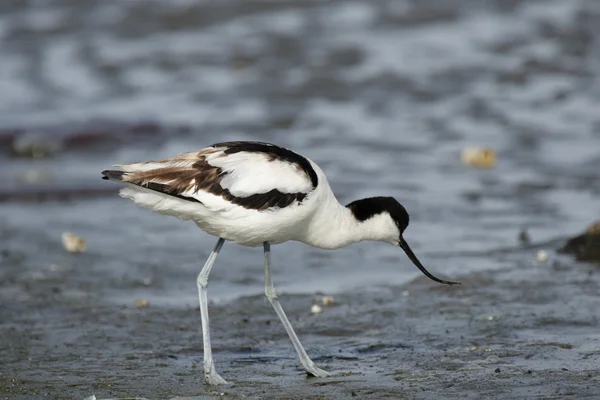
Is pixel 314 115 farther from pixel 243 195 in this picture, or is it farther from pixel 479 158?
pixel 243 195

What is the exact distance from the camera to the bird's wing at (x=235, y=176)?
211 inches

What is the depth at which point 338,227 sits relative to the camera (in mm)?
5781

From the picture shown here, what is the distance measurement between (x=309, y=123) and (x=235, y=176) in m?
7.22

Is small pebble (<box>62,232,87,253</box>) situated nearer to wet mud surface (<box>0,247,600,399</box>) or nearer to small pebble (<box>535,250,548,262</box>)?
wet mud surface (<box>0,247,600,399</box>)

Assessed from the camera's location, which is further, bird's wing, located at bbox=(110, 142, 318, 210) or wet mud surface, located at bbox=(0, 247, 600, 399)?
bird's wing, located at bbox=(110, 142, 318, 210)

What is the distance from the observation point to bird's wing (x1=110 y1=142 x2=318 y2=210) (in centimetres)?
536

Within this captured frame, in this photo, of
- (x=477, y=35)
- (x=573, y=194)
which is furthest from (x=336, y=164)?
(x=477, y=35)

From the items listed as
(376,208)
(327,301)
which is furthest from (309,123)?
(376,208)

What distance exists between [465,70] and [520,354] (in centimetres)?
922

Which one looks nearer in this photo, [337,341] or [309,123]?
[337,341]

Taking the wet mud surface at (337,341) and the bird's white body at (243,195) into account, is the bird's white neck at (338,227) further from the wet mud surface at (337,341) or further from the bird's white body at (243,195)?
the wet mud surface at (337,341)

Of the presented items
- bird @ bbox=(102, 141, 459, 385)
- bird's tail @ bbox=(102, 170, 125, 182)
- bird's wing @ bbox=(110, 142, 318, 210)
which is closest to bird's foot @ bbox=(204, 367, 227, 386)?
bird @ bbox=(102, 141, 459, 385)

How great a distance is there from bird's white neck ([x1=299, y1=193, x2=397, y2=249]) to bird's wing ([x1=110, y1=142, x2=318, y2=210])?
0.24 m

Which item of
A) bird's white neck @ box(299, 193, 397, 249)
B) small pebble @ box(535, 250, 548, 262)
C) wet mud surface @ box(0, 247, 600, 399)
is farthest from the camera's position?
small pebble @ box(535, 250, 548, 262)
